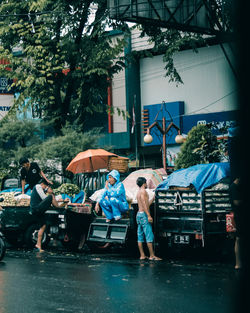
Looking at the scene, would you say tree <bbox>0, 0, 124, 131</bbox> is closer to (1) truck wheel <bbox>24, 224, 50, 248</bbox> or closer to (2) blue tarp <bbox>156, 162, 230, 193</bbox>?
(1) truck wheel <bbox>24, 224, 50, 248</bbox>

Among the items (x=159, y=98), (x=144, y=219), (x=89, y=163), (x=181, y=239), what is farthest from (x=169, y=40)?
(x=181, y=239)

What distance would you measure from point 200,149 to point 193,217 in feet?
17.8

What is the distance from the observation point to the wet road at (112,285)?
6777 millimetres

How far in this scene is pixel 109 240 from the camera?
1330cm

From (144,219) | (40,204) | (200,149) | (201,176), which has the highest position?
(200,149)

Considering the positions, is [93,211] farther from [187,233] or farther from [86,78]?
[86,78]

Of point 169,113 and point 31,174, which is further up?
point 169,113

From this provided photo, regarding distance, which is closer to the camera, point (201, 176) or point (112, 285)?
point (112, 285)

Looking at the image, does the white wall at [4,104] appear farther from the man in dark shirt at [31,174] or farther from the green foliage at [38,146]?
the man in dark shirt at [31,174]

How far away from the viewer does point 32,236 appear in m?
15.6

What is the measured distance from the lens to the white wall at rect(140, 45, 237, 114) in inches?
1097

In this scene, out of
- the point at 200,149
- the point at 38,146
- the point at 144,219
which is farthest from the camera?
the point at 38,146

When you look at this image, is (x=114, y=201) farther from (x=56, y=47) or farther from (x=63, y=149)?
(x=56, y=47)

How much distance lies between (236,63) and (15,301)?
629 centimetres
